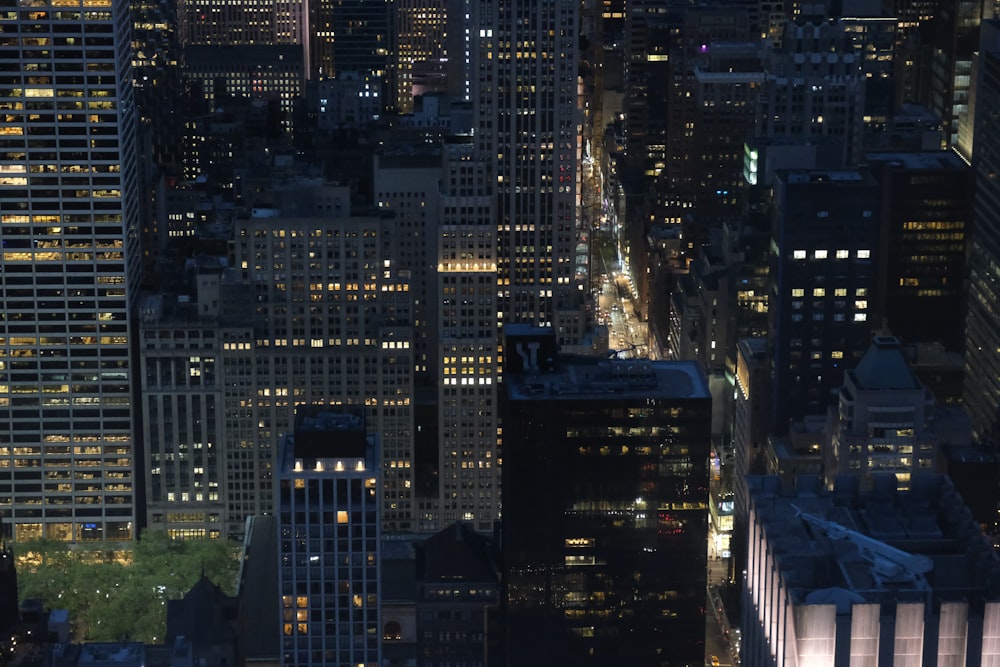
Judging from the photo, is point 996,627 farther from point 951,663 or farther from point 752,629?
point 752,629

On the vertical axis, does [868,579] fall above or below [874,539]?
below

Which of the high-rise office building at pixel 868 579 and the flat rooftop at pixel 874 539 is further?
the flat rooftop at pixel 874 539

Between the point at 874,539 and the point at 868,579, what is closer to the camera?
the point at 868,579

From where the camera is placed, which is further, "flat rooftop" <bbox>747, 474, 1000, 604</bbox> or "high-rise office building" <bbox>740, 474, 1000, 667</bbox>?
"flat rooftop" <bbox>747, 474, 1000, 604</bbox>

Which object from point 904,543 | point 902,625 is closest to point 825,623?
point 902,625

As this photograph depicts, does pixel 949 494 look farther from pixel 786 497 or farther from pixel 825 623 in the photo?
pixel 825 623

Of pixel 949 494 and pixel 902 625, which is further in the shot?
pixel 949 494

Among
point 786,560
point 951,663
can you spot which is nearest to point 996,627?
point 951,663
